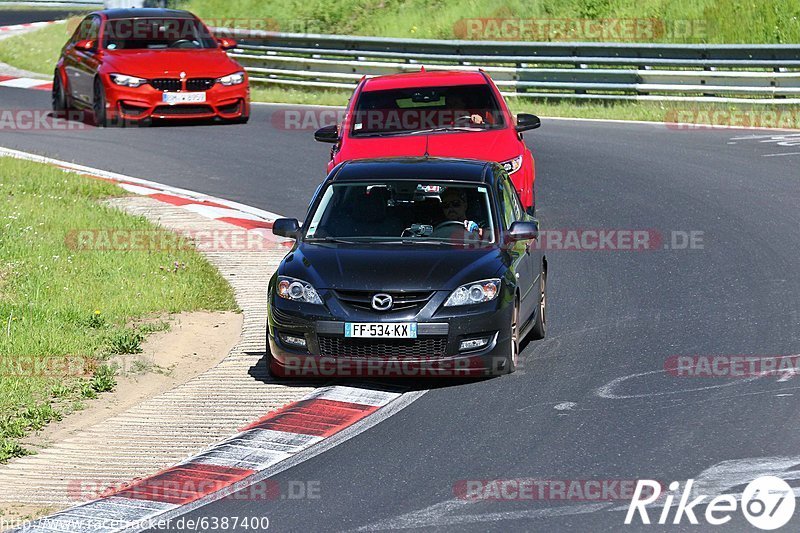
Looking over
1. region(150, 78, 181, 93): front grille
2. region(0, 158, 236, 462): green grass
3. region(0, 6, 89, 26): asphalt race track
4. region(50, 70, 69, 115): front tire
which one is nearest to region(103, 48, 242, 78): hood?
region(150, 78, 181, 93): front grille

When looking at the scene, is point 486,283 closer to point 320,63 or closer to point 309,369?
point 309,369

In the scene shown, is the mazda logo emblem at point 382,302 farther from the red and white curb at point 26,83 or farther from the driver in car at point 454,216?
the red and white curb at point 26,83

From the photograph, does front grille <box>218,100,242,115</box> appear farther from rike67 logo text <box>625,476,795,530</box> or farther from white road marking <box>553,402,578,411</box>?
rike67 logo text <box>625,476,795,530</box>

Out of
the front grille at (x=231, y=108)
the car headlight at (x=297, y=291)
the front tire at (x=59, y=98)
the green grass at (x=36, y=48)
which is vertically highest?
the car headlight at (x=297, y=291)

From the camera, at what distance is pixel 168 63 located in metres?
22.1

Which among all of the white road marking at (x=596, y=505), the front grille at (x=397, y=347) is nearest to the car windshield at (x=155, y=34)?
the front grille at (x=397, y=347)

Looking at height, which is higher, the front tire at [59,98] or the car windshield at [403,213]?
the car windshield at [403,213]

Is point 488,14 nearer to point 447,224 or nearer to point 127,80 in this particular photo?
point 127,80

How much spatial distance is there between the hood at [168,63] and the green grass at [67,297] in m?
4.82

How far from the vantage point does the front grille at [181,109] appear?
73.2 feet

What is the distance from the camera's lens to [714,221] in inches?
622

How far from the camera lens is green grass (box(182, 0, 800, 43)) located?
29.9 metres

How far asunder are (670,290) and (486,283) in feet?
11.1

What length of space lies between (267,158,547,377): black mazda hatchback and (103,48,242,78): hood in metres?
11.4
